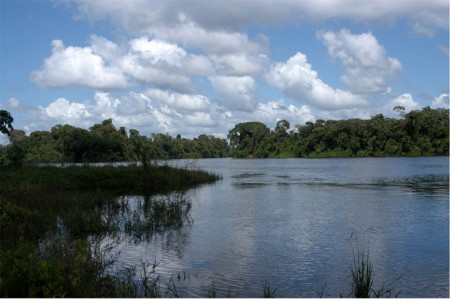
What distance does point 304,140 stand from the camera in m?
135

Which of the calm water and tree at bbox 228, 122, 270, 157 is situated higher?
tree at bbox 228, 122, 270, 157

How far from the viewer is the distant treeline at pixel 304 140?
7856cm

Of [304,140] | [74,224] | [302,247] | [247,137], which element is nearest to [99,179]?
[74,224]

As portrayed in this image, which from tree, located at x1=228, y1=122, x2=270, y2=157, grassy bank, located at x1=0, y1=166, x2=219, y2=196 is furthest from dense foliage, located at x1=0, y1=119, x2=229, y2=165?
tree, located at x1=228, y1=122, x2=270, y2=157

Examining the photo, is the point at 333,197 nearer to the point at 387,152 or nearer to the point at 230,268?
the point at 230,268

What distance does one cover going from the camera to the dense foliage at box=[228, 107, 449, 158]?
10575 centimetres

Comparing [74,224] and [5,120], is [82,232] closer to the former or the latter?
[74,224]

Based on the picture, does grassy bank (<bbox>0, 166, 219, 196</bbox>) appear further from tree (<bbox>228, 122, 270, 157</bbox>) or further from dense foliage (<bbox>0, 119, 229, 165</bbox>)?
tree (<bbox>228, 122, 270, 157</bbox>)

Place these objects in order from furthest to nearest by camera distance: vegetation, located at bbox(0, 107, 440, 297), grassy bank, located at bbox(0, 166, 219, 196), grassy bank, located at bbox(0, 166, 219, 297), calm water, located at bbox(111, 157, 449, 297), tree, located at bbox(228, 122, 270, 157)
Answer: tree, located at bbox(228, 122, 270, 157), grassy bank, located at bbox(0, 166, 219, 196), calm water, located at bbox(111, 157, 449, 297), vegetation, located at bbox(0, 107, 440, 297), grassy bank, located at bbox(0, 166, 219, 297)

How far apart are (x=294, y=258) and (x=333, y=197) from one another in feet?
48.7

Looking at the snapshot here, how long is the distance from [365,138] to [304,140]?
2220cm

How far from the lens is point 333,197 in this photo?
26.7 m

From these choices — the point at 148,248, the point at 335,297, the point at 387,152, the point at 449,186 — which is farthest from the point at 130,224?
the point at 387,152

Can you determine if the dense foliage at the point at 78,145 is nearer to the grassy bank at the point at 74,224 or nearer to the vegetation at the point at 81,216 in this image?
the vegetation at the point at 81,216
